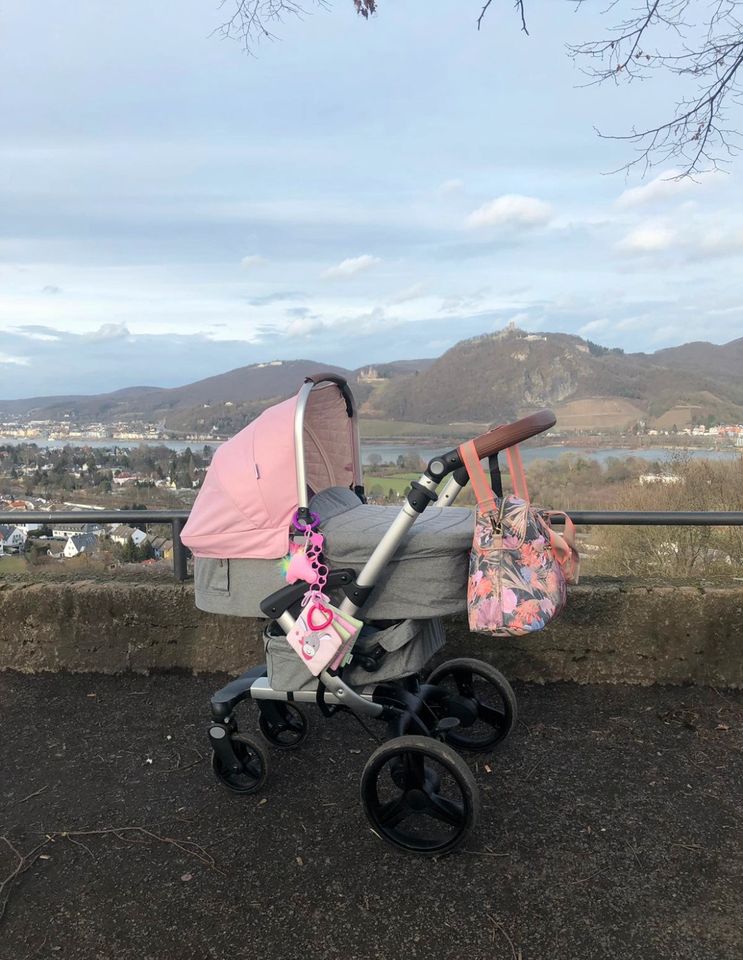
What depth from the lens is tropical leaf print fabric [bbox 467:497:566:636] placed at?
2512 millimetres

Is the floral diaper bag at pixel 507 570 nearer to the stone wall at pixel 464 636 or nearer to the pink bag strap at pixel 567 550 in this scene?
the pink bag strap at pixel 567 550

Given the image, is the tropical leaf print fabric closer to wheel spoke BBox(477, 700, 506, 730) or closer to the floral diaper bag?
the floral diaper bag

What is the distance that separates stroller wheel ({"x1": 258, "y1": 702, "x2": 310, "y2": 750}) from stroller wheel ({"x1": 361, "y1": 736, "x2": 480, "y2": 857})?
770 millimetres

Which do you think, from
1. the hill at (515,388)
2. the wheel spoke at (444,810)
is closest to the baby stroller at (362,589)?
the wheel spoke at (444,810)

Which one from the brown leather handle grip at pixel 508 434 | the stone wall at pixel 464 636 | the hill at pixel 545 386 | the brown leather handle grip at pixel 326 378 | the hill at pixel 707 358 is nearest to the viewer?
the brown leather handle grip at pixel 508 434

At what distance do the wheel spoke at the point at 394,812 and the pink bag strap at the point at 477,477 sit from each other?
4.11 feet

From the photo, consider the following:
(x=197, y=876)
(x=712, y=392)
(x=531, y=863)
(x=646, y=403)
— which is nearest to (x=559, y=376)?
(x=646, y=403)

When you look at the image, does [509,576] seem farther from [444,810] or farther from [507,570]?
[444,810]

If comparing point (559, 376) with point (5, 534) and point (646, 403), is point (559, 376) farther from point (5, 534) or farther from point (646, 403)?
point (5, 534)

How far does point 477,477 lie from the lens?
2.47 m

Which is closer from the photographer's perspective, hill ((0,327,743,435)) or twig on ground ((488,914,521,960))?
twig on ground ((488,914,521,960))

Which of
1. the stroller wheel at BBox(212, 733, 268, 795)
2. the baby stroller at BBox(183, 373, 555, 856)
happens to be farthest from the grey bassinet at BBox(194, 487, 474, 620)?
the stroller wheel at BBox(212, 733, 268, 795)

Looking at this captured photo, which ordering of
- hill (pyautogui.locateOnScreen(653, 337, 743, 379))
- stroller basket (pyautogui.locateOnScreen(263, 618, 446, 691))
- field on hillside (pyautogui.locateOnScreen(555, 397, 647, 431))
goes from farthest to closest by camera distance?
hill (pyautogui.locateOnScreen(653, 337, 743, 379))
field on hillside (pyautogui.locateOnScreen(555, 397, 647, 431))
stroller basket (pyautogui.locateOnScreen(263, 618, 446, 691))

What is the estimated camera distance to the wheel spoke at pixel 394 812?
2.68 meters
